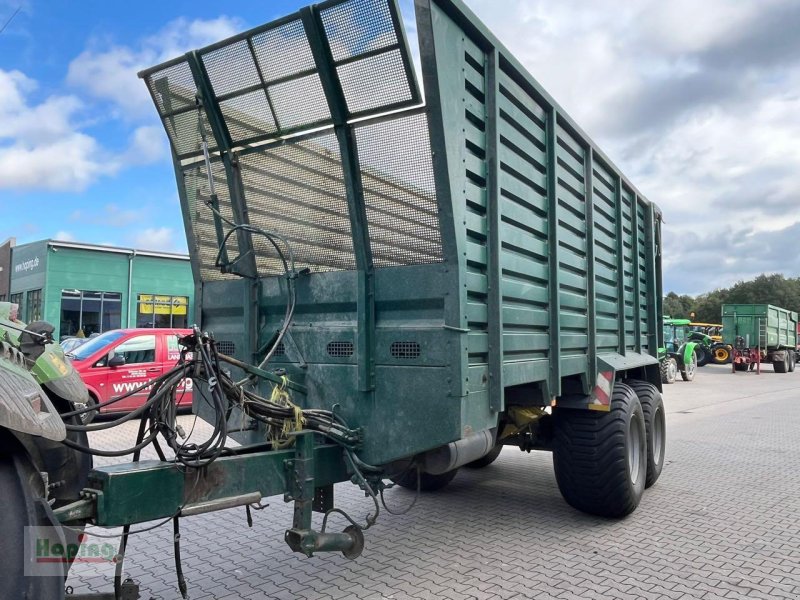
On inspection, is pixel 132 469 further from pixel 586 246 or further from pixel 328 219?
pixel 586 246

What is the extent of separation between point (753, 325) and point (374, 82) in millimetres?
28799

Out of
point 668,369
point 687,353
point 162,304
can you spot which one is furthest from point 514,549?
point 162,304

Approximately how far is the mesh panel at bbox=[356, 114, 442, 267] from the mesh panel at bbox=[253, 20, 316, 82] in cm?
48

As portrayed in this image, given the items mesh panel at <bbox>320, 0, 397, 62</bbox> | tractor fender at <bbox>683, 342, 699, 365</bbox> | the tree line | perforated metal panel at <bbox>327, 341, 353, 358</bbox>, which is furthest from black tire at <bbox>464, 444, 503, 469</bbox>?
the tree line

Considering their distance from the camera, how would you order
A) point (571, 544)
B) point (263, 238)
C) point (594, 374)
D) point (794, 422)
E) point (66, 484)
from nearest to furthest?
point (66, 484) < point (263, 238) < point (571, 544) < point (594, 374) < point (794, 422)

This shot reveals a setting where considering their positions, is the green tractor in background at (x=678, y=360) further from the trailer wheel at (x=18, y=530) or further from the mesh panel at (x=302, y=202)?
the trailer wheel at (x=18, y=530)

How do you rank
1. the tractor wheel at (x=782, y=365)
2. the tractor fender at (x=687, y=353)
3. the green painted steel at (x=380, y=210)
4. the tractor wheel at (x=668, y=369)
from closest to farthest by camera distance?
the green painted steel at (x=380, y=210), the tractor wheel at (x=668, y=369), the tractor fender at (x=687, y=353), the tractor wheel at (x=782, y=365)

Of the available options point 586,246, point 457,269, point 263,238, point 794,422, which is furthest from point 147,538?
point 794,422

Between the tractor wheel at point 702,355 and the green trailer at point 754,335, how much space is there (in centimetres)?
186

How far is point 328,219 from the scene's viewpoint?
360 centimetres

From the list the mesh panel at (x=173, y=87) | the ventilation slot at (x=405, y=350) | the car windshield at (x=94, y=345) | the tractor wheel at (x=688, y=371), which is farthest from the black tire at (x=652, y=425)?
the tractor wheel at (x=688, y=371)

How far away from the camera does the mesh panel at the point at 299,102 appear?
133 inches

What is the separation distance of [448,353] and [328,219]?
1.08 metres

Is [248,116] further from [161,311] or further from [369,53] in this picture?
[161,311]
